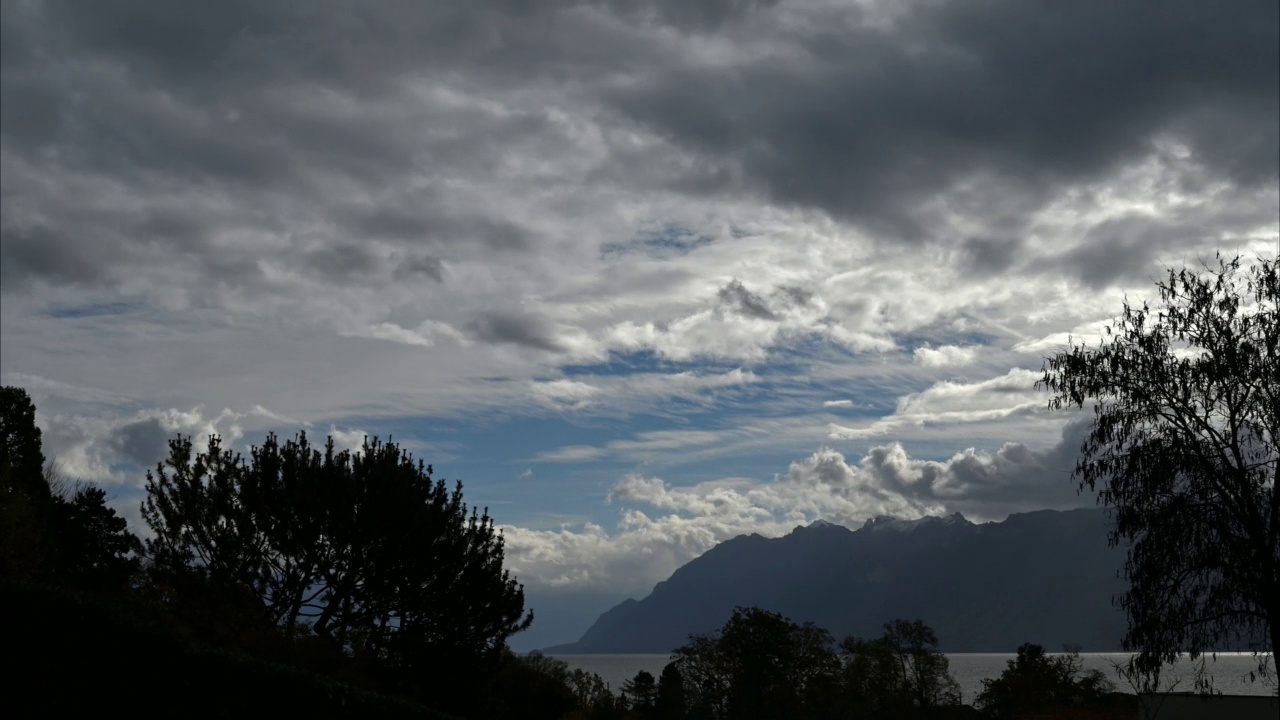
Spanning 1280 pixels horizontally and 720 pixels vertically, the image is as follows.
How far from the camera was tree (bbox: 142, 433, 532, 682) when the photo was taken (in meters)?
30.7

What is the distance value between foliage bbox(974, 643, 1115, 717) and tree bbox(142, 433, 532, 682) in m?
58.2

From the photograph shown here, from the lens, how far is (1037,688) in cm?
8769

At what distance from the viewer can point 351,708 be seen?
16.2 meters

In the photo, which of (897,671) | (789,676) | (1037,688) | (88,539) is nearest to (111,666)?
(88,539)

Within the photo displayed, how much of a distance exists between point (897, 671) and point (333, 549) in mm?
77761

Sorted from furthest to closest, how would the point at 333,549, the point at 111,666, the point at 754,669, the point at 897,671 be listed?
the point at 897,671
the point at 754,669
the point at 333,549
the point at 111,666

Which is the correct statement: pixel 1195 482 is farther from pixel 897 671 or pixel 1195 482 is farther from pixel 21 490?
pixel 897 671

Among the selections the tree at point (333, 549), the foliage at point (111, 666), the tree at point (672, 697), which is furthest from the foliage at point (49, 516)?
the tree at point (672, 697)

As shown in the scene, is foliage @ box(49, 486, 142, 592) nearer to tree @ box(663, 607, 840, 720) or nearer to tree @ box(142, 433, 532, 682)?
tree @ box(142, 433, 532, 682)

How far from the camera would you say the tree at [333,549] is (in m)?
30.7

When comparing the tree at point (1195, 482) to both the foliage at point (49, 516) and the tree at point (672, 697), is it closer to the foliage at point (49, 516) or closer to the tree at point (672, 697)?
the foliage at point (49, 516)

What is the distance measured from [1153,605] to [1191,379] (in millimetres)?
5765

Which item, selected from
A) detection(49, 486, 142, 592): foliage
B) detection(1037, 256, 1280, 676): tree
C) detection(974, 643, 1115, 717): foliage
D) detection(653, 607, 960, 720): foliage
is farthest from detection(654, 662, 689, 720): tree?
detection(1037, 256, 1280, 676): tree

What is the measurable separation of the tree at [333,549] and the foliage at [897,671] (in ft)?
209
